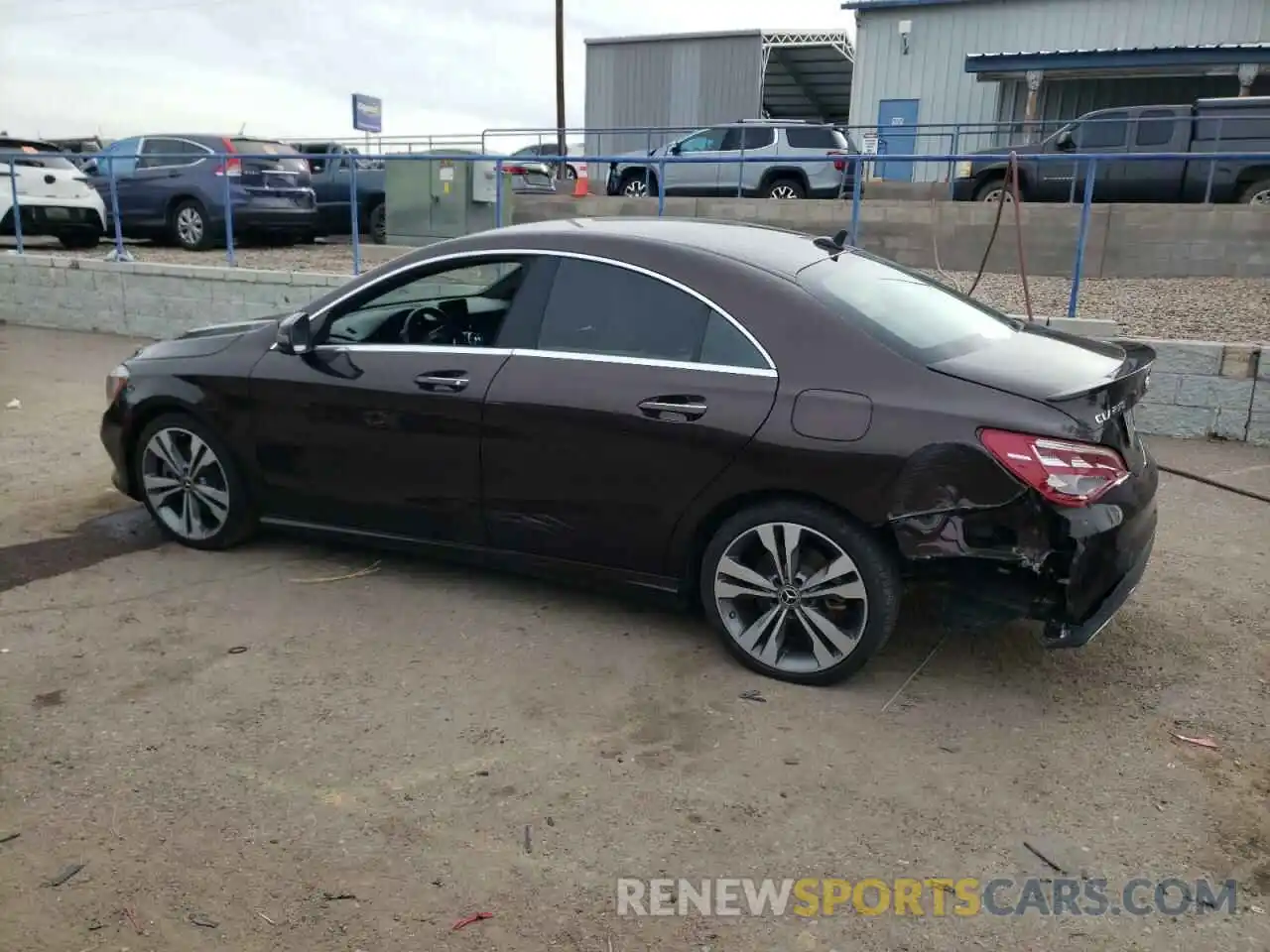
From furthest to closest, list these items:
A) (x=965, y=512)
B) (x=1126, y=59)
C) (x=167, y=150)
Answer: (x=1126, y=59) < (x=167, y=150) < (x=965, y=512)

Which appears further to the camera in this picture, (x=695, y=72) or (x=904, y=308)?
(x=695, y=72)

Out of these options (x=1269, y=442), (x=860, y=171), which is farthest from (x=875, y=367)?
(x=860, y=171)

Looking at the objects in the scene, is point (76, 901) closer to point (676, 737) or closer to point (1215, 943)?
point (676, 737)

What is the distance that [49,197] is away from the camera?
14.1 metres

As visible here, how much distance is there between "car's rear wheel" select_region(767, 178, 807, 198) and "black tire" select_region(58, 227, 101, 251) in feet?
33.0

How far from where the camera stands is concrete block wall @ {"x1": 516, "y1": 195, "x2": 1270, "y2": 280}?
12539 millimetres

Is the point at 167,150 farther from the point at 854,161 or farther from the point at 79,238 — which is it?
the point at 854,161

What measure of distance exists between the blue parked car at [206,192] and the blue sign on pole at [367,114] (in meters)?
12.1

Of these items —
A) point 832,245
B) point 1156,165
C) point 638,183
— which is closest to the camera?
point 832,245

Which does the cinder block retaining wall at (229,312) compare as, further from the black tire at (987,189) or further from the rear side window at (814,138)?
the rear side window at (814,138)

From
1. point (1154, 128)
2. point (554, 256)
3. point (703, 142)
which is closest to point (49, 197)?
point (703, 142)

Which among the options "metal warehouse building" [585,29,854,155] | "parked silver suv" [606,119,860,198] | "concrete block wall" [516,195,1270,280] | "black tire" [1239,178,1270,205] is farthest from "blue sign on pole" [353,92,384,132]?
"black tire" [1239,178,1270,205]

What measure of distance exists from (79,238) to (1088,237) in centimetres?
1386

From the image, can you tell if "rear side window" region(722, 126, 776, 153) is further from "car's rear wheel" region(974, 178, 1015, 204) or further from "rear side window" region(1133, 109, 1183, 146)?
"rear side window" region(1133, 109, 1183, 146)
